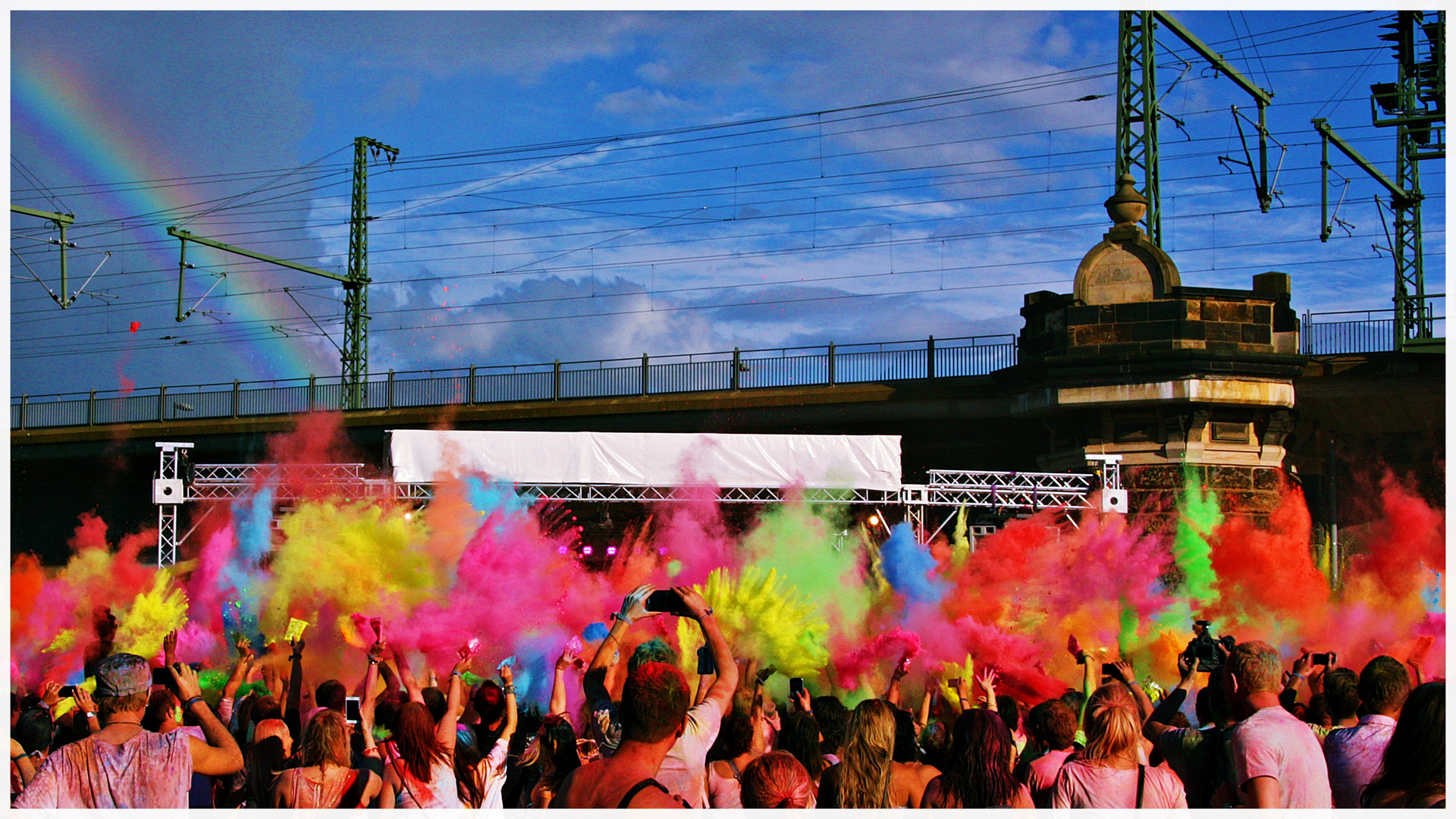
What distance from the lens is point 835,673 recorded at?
1471cm

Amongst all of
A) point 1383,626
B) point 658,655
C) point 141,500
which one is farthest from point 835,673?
point 141,500

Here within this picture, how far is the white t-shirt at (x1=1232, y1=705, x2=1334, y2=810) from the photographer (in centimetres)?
457

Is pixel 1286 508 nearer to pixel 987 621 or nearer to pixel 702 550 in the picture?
pixel 987 621

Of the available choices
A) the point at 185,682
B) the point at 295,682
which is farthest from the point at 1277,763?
the point at 295,682

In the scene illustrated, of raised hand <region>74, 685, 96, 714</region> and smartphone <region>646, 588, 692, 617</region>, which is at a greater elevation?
smartphone <region>646, 588, 692, 617</region>

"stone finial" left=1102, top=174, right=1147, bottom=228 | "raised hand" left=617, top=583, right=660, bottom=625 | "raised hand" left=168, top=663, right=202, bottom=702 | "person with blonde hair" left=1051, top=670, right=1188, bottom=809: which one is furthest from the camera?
"stone finial" left=1102, top=174, right=1147, bottom=228

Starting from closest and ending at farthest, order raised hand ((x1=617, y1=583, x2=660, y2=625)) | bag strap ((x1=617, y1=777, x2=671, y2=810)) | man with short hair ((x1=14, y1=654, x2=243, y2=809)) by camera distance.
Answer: bag strap ((x1=617, y1=777, x2=671, y2=810)) → man with short hair ((x1=14, y1=654, x2=243, y2=809)) → raised hand ((x1=617, y1=583, x2=660, y2=625))

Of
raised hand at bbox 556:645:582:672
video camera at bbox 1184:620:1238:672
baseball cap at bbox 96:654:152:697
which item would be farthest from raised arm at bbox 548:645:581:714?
video camera at bbox 1184:620:1238:672

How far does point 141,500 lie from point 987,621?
24.3m

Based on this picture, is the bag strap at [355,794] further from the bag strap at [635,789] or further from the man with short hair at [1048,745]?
the man with short hair at [1048,745]

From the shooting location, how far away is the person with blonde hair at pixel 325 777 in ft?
16.0

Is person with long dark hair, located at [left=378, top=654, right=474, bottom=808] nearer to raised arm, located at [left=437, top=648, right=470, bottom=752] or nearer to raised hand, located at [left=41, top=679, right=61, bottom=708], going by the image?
raised arm, located at [left=437, top=648, right=470, bottom=752]

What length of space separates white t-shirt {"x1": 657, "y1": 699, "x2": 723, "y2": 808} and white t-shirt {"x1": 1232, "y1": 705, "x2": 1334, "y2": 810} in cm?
179

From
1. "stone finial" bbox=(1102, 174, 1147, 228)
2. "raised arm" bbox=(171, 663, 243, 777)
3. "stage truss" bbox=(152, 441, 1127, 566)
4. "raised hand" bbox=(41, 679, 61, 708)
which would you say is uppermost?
"stone finial" bbox=(1102, 174, 1147, 228)
